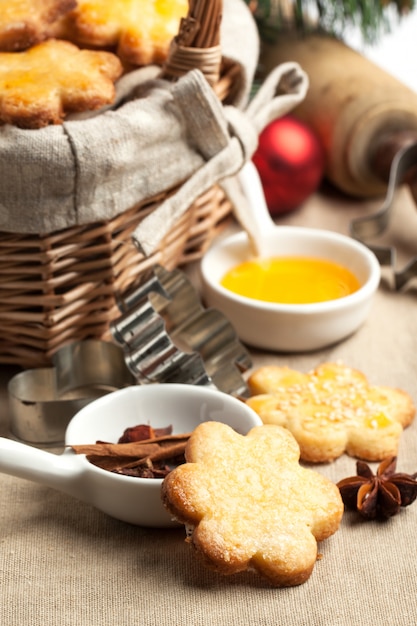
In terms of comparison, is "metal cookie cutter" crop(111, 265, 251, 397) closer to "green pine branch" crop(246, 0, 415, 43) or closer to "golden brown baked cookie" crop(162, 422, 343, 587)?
"golden brown baked cookie" crop(162, 422, 343, 587)

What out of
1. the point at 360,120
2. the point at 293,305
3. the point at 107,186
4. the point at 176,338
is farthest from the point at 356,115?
the point at 107,186

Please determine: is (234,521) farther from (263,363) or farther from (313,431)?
(263,363)

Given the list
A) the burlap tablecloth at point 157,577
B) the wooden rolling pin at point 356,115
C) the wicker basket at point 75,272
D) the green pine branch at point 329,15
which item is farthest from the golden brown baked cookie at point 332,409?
the green pine branch at point 329,15

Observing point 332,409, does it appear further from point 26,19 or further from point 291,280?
point 26,19

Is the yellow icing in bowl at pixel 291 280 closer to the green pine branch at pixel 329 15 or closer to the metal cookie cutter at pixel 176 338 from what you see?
the metal cookie cutter at pixel 176 338

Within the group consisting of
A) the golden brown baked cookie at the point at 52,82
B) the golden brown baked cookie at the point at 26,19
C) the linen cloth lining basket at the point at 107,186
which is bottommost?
the linen cloth lining basket at the point at 107,186

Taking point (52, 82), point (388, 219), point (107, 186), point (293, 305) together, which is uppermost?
point (52, 82)
